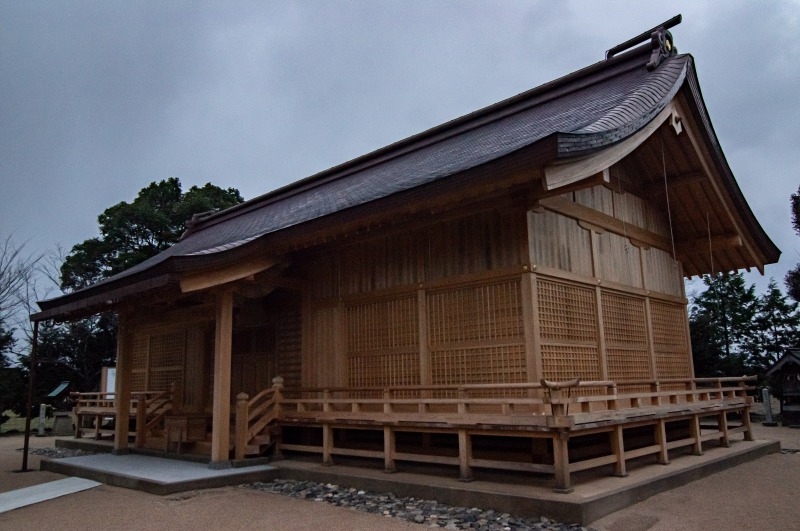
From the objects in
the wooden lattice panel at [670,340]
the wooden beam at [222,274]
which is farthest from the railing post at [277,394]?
the wooden lattice panel at [670,340]

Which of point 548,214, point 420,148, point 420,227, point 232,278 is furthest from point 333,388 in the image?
point 420,148

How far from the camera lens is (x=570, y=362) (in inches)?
325

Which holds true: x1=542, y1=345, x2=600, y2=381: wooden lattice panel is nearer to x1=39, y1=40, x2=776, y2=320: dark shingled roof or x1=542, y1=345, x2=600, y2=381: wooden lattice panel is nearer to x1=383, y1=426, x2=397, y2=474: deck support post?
x1=383, y1=426, x2=397, y2=474: deck support post

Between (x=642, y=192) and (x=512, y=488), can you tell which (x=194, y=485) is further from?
(x=642, y=192)

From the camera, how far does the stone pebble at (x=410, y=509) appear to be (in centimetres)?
591

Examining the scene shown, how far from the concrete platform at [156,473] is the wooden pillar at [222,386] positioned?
28cm

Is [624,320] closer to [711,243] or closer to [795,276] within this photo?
[711,243]

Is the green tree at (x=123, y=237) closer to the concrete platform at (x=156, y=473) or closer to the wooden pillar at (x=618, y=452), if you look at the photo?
the concrete platform at (x=156, y=473)

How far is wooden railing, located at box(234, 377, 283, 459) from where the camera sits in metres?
9.08

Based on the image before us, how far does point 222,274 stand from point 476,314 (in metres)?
3.87

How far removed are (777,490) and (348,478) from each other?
5.63 m

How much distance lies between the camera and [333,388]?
9430 millimetres

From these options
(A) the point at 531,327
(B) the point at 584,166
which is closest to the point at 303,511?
(A) the point at 531,327

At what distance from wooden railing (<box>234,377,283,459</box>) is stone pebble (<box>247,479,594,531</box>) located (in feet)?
2.91
